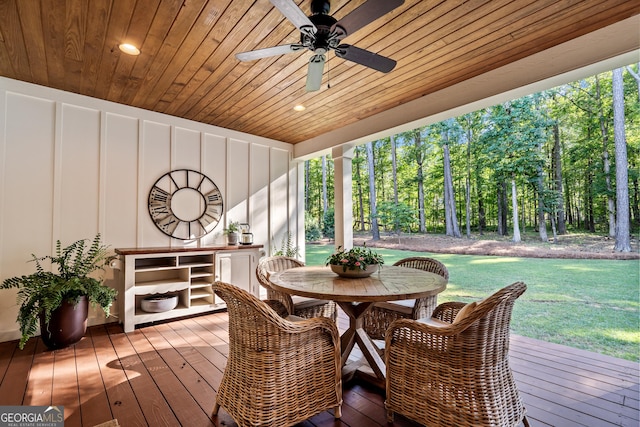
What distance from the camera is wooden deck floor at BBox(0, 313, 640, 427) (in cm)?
178

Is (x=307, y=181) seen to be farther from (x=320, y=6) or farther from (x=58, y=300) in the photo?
(x=320, y=6)

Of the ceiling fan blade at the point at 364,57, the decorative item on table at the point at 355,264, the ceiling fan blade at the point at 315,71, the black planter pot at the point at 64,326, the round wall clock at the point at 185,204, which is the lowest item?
the black planter pot at the point at 64,326

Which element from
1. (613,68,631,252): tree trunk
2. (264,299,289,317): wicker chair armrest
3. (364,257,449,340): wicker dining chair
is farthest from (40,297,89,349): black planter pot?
(613,68,631,252): tree trunk

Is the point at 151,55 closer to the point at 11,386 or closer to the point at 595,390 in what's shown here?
the point at 11,386

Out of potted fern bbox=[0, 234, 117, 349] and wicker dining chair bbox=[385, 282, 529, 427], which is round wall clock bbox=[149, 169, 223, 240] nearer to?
potted fern bbox=[0, 234, 117, 349]

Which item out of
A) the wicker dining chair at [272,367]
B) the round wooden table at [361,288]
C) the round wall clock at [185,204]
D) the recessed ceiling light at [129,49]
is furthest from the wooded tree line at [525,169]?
the recessed ceiling light at [129,49]

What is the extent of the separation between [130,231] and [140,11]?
2680 mm

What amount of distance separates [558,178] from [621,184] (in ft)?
4.69

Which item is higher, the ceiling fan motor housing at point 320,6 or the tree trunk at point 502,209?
the ceiling fan motor housing at point 320,6

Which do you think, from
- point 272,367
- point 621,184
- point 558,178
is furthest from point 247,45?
point 558,178

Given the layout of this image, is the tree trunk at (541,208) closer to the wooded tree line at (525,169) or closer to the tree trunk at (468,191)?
the wooded tree line at (525,169)

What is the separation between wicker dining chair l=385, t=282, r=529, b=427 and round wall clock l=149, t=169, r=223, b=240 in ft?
11.3

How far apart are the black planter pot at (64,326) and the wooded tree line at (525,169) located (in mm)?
6689

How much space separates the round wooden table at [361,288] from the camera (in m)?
1.68
